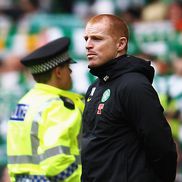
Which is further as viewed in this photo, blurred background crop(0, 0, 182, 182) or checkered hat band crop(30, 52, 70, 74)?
blurred background crop(0, 0, 182, 182)

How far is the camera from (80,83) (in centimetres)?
1020

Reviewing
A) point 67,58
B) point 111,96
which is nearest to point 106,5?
point 67,58

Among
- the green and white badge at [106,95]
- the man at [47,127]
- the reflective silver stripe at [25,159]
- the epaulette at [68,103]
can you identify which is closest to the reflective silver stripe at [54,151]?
the man at [47,127]

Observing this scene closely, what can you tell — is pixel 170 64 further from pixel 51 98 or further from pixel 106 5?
pixel 51 98

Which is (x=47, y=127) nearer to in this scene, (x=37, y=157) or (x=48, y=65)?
(x=37, y=157)

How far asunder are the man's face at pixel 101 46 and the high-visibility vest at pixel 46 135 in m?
0.82

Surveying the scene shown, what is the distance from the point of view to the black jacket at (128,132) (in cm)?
434

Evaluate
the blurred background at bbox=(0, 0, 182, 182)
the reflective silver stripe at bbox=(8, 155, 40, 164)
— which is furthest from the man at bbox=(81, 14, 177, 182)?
the blurred background at bbox=(0, 0, 182, 182)

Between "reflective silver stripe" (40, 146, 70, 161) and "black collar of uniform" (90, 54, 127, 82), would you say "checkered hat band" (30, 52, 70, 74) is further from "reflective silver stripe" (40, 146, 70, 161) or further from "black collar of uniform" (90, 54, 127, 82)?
"black collar of uniform" (90, 54, 127, 82)

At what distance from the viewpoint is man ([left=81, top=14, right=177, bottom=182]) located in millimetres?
4344

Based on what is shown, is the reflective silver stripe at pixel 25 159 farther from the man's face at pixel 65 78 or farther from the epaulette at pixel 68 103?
the man's face at pixel 65 78

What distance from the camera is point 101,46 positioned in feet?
15.1

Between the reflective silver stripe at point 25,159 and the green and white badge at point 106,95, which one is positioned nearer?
the green and white badge at point 106,95

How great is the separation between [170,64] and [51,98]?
15.7 feet
